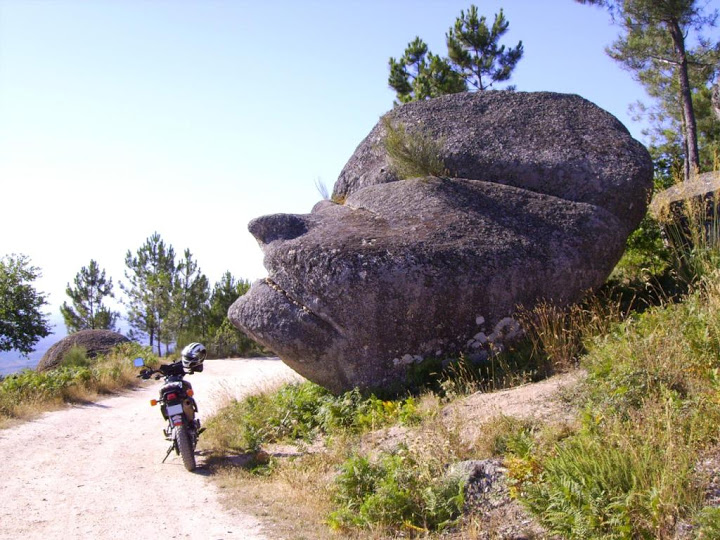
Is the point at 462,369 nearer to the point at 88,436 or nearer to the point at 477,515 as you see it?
the point at 477,515

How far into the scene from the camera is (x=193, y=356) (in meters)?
7.78

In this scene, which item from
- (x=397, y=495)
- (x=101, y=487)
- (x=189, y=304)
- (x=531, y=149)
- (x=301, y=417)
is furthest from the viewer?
(x=189, y=304)

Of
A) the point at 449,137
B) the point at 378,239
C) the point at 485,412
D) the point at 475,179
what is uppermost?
the point at 449,137

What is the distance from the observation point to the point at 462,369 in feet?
24.6

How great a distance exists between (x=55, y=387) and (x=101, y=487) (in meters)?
6.33

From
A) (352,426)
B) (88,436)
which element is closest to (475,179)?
(352,426)

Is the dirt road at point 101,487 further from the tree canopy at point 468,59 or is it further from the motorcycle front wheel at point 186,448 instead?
the tree canopy at point 468,59

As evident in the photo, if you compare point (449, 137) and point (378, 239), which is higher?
point (449, 137)

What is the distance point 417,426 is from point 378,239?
2761 millimetres

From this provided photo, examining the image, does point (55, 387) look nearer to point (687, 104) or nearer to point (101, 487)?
point (101, 487)

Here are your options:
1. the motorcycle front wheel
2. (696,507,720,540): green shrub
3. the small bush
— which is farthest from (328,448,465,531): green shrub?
the small bush

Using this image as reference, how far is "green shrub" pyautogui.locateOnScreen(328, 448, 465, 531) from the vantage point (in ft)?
15.4

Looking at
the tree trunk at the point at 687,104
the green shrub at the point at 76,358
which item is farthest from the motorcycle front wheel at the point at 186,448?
the green shrub at the point at 76,358

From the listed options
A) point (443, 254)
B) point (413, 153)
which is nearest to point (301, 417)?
point (443, 254)
